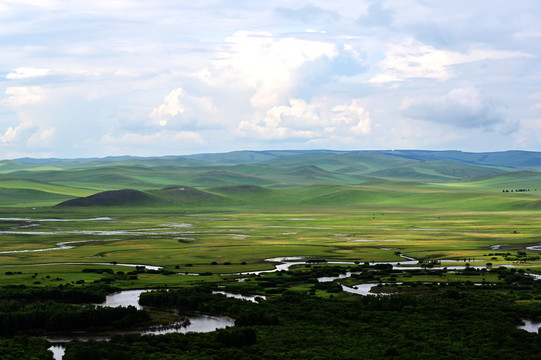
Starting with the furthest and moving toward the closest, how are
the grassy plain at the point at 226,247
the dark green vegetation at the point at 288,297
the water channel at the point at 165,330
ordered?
the grassy plain at the point at 226,247 < the water channel at the point at 165,330 < the dark green vegetation at the point at 288,297

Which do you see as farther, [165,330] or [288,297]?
[288,297]

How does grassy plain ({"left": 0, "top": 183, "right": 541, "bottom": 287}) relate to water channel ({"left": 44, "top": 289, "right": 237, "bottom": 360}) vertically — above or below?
below

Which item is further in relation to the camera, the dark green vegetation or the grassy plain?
the grassy plain

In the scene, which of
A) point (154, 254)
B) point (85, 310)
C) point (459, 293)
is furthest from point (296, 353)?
point (154, 254)

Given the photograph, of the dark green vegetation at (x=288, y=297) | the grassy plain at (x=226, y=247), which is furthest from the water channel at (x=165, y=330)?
the grassy plain at (x=226, y=247)

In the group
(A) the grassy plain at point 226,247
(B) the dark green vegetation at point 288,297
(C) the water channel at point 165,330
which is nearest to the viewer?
(B) the dark green vegetation at point 288,297

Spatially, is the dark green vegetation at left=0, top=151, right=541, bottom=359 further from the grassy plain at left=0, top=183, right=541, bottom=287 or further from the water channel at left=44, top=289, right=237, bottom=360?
the water channel at left=44, top=289, right=237, bottom=360

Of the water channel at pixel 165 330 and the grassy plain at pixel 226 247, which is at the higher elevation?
the water channel at pixel 165 330

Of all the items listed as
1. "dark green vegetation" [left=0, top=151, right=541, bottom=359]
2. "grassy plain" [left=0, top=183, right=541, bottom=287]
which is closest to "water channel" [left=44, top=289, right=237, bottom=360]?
"dark green vegetation" [left=0, top=151, right=541, bottom=359]

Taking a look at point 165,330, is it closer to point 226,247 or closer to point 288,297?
point 288,297

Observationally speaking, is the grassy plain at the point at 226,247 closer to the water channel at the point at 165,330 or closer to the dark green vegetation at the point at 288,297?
the dark green vegetation at the point at 288,297

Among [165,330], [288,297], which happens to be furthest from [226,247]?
[165,330]

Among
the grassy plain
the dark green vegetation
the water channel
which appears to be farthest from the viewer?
the grassy plain
